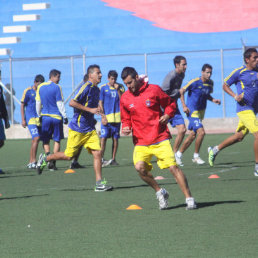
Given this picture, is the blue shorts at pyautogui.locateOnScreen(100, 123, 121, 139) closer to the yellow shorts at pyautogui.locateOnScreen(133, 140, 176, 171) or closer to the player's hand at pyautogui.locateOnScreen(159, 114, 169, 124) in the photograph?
the yellow shorts at pyautogui.locateOnScreen(133, 140, 176, 171)

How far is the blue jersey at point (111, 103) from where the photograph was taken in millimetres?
15461

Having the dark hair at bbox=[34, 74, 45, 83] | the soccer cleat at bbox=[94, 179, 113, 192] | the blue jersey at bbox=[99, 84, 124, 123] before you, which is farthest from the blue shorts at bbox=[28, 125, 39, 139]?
the soccer cleat at bbox=[94, 179, 113, 192]

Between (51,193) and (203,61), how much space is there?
1642 centimetres

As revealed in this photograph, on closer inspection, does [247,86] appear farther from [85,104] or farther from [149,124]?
[149,124]

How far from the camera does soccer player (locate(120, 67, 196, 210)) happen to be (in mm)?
8164

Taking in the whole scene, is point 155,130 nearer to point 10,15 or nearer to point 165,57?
point 165,57

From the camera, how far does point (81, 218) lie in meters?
7.80

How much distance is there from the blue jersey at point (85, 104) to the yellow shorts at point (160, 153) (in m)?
2.67

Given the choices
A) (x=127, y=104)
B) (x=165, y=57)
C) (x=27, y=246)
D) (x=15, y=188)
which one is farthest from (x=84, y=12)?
(x=27, y=246)

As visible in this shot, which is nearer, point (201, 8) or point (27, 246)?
point (27, 246)

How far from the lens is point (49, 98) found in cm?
1400

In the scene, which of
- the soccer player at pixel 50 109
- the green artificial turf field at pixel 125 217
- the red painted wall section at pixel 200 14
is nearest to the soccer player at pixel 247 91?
the green artificial turf field at pixel 125 217

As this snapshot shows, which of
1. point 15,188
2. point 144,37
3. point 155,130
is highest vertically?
point 144,37

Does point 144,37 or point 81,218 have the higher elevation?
point 144,37
